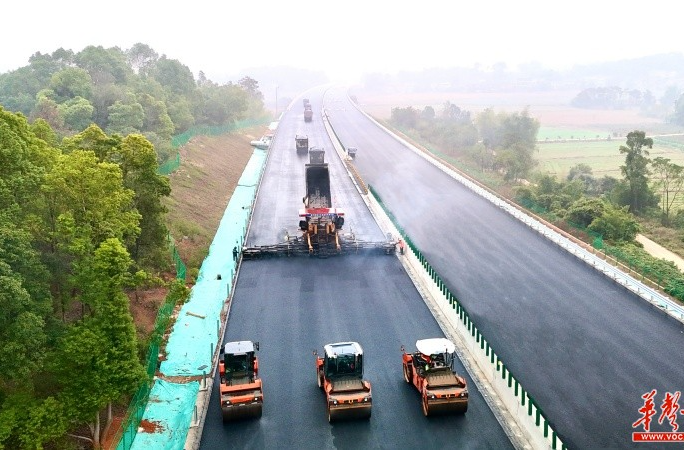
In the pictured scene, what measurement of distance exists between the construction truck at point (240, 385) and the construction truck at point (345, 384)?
7.58 ft

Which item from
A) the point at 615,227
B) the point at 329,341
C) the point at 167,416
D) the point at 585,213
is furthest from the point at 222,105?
the point at 167,416

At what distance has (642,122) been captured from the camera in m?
160

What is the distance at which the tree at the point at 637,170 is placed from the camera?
5186 cm

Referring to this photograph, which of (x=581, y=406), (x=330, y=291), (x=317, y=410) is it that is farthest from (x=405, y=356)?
(x=330, y=291)

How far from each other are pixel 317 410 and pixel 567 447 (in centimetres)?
800

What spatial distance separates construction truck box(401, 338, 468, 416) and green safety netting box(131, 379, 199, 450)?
790 centimetres

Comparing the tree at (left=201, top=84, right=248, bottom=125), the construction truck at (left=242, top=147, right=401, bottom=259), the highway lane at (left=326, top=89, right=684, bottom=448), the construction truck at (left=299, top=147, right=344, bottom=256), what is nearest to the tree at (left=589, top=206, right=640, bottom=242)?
the highway lane at (left=326, top=89, right=684, bottom=448)

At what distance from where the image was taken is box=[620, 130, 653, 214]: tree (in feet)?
170

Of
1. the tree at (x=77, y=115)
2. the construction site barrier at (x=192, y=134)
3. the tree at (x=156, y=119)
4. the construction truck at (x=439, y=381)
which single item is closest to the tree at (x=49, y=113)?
the tree at (x=77, y=115)

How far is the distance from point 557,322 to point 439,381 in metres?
9.74

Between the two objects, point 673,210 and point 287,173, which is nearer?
point 673,210

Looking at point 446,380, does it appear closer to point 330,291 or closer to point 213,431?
point 213,431

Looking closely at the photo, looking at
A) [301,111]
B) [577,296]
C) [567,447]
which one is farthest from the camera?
[301,111]

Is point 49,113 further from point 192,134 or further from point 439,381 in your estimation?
point 439,381
